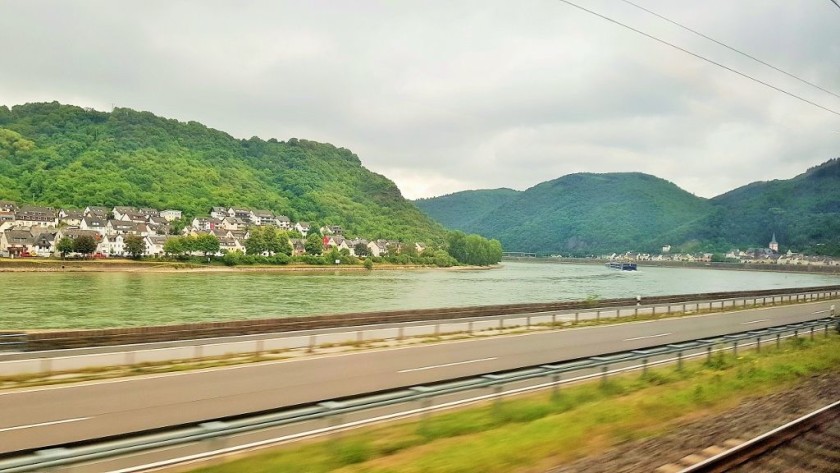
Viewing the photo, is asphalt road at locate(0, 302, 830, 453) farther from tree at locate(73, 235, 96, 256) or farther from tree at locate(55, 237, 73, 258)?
tree at locate(55, 237, 73, 258)

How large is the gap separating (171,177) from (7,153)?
4090 cm

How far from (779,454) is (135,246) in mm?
112640

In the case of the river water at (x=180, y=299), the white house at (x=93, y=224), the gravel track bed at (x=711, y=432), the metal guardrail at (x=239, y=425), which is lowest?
the river water at (x=180, y=299)

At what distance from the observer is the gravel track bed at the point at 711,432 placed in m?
8.35

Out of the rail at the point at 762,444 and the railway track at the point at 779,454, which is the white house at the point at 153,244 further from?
the railway track at the point at 779,454

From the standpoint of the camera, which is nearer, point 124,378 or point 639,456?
point 639,456

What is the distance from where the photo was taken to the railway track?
27.0 ft

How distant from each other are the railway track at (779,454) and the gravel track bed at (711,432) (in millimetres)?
274

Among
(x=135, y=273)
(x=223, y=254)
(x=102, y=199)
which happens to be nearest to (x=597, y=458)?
(x=135, y=273)

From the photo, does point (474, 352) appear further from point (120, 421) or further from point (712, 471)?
point (712, 471)

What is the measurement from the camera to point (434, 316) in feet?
114

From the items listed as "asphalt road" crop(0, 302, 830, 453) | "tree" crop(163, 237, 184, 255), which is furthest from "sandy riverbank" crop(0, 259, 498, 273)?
"asphalt road" crop(0, 302, 830, 453)

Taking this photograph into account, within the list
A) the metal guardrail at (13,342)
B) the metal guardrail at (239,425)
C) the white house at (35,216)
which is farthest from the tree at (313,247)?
the metal guardrail at (239,425)

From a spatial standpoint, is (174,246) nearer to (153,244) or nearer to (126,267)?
(153,244)
